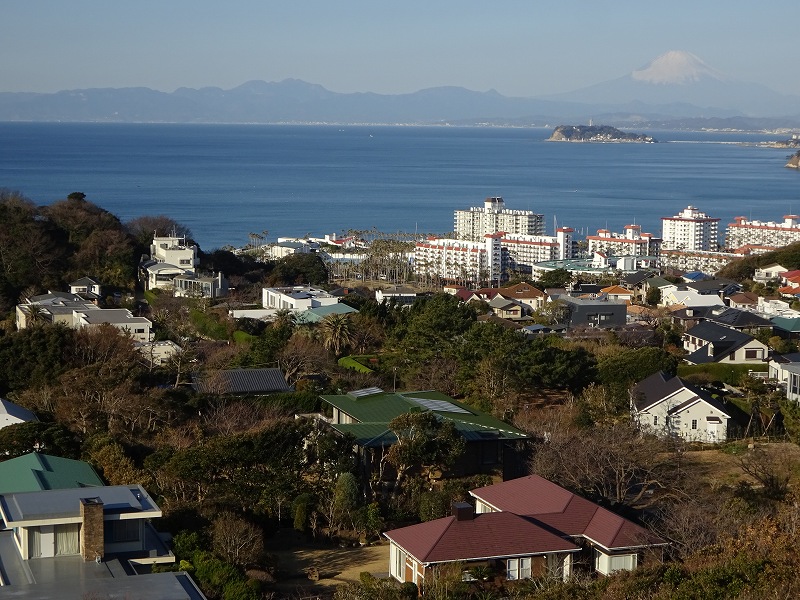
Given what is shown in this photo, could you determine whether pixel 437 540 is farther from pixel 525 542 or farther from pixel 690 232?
pixel 690 232

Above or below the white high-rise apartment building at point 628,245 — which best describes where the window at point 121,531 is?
above

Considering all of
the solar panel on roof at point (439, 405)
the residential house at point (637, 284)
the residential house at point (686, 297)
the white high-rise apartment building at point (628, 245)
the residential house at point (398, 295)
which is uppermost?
the solar panel on roof at point (439, 405)

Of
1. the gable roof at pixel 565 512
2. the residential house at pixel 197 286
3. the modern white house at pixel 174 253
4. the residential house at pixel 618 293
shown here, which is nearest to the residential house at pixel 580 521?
the gable roof at pixel 565 512

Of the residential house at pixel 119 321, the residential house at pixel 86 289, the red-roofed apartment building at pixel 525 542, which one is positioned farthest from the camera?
the residential house at pixel 86 289

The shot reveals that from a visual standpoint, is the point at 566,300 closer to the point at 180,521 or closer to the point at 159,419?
the point at 159,419

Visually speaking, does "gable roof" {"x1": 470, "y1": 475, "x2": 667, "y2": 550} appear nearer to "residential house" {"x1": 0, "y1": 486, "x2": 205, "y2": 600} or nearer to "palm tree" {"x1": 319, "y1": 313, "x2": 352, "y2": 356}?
"residential house" {"x1": 0, "y1": 486, "x2": 205, "y2": 600}

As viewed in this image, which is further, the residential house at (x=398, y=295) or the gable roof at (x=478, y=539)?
the residential house at (x=398, y=295)

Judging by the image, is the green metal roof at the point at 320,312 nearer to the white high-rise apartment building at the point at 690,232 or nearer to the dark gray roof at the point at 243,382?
the dark gray roof at the point at 243,382
